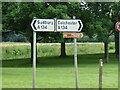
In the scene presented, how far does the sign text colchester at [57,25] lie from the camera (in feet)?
29.4

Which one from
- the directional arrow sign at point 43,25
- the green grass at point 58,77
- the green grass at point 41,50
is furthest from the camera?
the green grass at point 41,50

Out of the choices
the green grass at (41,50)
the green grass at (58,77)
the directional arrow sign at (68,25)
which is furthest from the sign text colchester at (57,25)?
the green grass at (41,50)

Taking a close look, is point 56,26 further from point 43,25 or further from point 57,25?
point 43,25

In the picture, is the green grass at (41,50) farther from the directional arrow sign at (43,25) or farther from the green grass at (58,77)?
the directional arrow sign at (43,25)

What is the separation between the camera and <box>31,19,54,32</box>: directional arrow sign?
8938mm

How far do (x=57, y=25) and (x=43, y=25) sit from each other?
0.43 meters

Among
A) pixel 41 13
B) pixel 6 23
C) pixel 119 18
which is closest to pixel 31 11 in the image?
pixel 41 13

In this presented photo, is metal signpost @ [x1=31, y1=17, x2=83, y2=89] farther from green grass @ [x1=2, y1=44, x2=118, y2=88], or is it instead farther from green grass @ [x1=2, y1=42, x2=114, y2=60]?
green grass @ [x1=2, y1=42, x2=114, y2=60]

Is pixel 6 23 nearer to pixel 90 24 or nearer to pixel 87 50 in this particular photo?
pixel 90 24

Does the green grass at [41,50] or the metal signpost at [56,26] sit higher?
the metal signpost at [56,26]

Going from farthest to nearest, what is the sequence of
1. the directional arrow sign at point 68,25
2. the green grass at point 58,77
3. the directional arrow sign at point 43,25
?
the green grass at point 58,77 → the directional arrow sign at point 68,25 → the directional arrow sign at point 43,25

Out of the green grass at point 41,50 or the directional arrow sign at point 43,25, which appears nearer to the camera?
the directional arrow sign at point 43,25

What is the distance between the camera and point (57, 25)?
9086mm

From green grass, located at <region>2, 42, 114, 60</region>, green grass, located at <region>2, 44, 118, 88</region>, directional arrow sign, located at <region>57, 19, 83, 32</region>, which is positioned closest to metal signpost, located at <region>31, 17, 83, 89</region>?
directional arrow sign, located at <region>57, 19, 83, 32</region>
